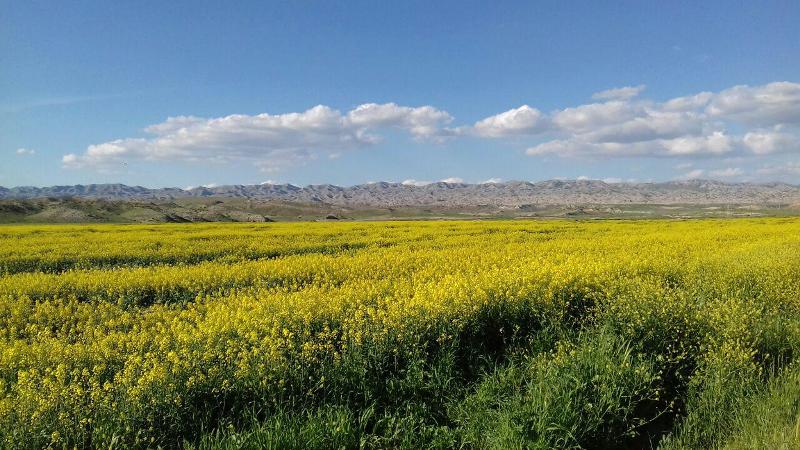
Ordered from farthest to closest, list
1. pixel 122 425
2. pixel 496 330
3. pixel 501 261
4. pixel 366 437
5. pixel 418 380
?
pixel 501 261 < pixel 496 330 < pixel 418 380 < pixel 366 437 < pixel 122 425

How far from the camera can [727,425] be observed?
5.30 metres

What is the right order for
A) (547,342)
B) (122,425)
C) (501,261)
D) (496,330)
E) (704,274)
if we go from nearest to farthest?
(122,425) → (547,342) → (496,330) → (704,274) → (501,261)

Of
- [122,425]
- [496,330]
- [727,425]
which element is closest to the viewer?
[122,425]

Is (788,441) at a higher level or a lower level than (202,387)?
lower

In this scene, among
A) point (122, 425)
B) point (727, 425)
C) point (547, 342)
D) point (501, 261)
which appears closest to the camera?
Answer: point (122, 425)

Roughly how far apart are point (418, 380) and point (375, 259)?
859 cm

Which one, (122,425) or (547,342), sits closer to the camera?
(122,425)

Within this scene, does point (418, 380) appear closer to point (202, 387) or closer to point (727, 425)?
point (202, 387)

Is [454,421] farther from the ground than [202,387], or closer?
closer

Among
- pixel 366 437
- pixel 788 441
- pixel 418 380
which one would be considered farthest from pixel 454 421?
pixel 788 441

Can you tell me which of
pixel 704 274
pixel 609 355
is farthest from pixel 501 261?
pixel 609 355

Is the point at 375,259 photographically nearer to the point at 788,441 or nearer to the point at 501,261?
the point at 501,261

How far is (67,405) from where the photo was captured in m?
4.56

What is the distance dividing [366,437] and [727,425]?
405 cm
